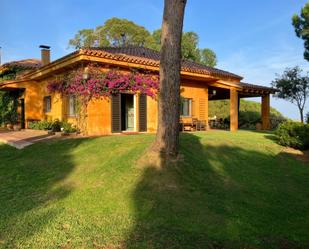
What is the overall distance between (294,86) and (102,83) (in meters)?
17.2

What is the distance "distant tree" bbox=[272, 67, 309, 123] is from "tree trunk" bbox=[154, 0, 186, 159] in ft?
65.3

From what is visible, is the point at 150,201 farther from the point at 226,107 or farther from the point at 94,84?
the point at 226,107

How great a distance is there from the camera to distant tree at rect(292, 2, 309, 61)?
21.2 m

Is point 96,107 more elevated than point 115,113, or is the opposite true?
point 96,107

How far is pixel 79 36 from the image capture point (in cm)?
4159

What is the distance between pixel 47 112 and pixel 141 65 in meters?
6.53

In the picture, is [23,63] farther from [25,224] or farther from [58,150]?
[25,224]

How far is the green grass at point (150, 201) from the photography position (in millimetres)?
4129

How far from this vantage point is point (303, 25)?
21.8 meters

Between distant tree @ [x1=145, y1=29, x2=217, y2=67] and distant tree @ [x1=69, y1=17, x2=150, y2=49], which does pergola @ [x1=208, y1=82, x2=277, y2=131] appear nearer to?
distant tree @ [x1=145, y1=29, x2=217, y2=67]

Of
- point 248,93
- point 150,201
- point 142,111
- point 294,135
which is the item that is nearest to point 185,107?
point 142,111

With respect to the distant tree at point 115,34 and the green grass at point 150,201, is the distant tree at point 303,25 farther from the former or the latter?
the distant tree at point 115,34

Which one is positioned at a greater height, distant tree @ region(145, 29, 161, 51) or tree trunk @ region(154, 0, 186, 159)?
distant tree @ region(145, 29, 161, 51)

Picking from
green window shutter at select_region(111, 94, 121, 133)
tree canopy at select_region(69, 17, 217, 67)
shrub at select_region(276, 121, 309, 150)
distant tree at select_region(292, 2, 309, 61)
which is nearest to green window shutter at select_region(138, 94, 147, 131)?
green window shutter at select_region(111, 94, 121, 133)
